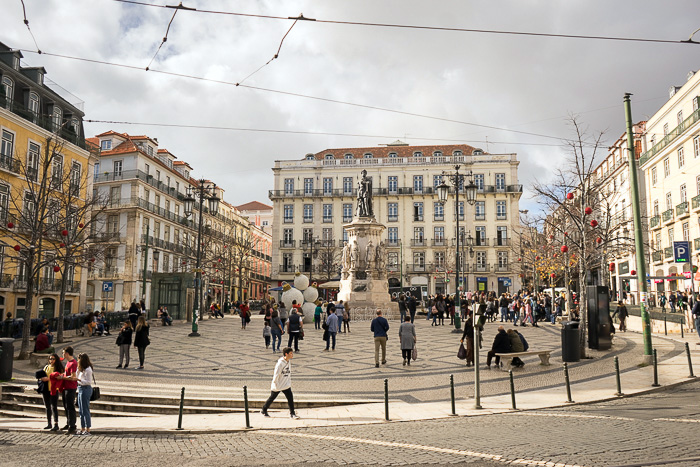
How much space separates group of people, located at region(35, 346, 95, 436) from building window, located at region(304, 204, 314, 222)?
188 ft

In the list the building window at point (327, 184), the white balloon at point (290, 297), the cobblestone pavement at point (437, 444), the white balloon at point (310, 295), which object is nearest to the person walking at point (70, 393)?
the cobblestone pavement at point (437, 444)

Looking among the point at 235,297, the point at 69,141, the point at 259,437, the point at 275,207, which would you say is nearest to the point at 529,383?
the point at 259,437

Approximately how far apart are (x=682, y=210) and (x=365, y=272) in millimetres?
21337

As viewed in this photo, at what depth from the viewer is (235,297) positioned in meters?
74.9

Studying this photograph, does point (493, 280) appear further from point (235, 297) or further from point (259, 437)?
point (259, 437)

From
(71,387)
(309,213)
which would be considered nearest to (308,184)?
(309,213)

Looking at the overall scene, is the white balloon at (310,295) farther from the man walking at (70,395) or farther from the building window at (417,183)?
the building window at (417,183)

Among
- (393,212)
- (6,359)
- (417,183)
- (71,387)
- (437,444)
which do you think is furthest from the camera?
(393,212)

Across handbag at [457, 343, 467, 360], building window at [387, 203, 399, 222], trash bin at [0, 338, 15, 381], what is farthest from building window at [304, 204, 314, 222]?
trash bin at [0, 338, 15, 381]

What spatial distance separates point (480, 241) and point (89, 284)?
139ft

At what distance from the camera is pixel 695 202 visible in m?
32.4

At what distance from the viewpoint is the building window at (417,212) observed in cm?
6525

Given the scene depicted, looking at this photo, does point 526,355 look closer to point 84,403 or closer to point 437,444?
point 437,444

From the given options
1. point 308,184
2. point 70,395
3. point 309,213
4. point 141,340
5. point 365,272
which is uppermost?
point 308,184
